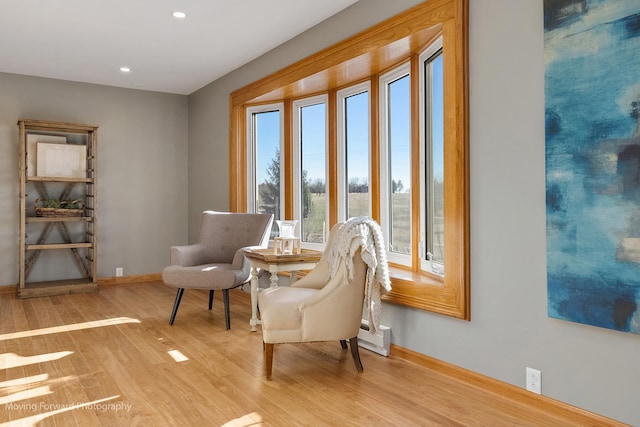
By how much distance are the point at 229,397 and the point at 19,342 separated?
2016 millimetres

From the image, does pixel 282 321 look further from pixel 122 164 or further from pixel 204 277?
pixel 122 164

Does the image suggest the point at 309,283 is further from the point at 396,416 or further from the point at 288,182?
the point at 288,182

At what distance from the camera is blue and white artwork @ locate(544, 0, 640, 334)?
1.91 metres

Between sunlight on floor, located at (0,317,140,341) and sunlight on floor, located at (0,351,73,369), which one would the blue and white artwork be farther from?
sunlight on floor, located at (0,317,140,341)

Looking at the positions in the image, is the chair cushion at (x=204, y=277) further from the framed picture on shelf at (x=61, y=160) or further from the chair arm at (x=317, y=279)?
the framed picture on shelf at (x=61, y=160)

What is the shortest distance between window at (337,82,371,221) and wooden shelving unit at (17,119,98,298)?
3072 mm

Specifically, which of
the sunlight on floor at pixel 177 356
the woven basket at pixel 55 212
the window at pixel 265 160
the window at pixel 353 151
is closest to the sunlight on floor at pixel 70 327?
the sunlight on floor at pixel 177 356

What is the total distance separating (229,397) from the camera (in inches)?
97.3

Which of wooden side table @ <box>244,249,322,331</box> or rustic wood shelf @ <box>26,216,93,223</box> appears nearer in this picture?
wooden side table @ <box>244,249,322,331</box>

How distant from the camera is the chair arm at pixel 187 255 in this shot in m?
4.21

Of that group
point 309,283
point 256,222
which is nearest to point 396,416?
point 309,283

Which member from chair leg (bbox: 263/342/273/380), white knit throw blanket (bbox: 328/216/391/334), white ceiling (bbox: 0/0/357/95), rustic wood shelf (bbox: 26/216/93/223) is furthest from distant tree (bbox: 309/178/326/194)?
rustic wood shelf (bbox: 26/216/93/223)

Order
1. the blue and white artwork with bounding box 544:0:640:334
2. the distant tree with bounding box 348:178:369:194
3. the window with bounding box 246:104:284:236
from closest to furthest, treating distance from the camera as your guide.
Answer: the blue and white artwork with bounding box 544:0:640:334
the distant tree with bounding box 348:178:369:194
the window with bounding box 246:104:284:236

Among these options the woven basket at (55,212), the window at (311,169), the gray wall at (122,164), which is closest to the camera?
the window at (311,169)
